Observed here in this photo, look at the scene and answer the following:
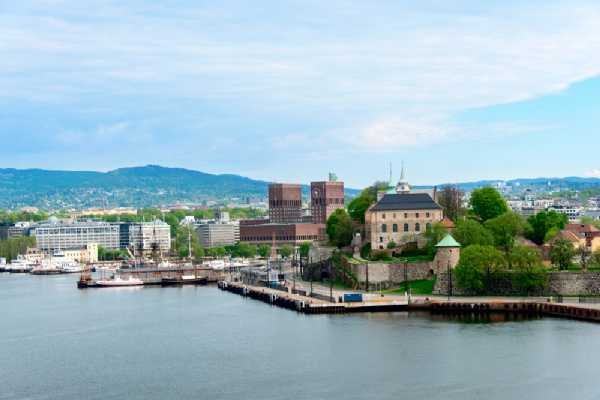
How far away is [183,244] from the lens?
192250 millimetres

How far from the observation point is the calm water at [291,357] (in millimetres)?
46062

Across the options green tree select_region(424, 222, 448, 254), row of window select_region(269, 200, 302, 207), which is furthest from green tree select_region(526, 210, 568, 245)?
row of window select_region(269, 200, 302, 207)

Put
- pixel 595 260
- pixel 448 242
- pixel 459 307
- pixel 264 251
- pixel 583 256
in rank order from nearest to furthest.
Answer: pixel 459 307
pixel 583 256
pixel 595 260
pixel 448 242
pixel 264 251

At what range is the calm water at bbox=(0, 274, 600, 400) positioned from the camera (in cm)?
4606

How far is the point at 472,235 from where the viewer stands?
7638 cm

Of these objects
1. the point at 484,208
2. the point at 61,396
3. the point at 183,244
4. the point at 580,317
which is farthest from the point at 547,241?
the point at 183,244

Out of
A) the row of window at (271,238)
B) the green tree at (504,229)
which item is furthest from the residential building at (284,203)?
the green tree at (504,229)

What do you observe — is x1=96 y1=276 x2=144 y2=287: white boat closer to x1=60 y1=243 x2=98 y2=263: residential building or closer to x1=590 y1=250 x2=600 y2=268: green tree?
x1=590 y1=250 x2=600 y2=268: green tree

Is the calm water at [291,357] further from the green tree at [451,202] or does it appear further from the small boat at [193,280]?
the small boat at [193,280]

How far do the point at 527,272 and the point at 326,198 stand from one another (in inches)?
4157

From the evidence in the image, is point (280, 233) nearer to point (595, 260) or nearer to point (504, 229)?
point (504, 229)

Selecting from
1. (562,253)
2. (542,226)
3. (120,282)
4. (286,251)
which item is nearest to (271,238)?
(286,251)

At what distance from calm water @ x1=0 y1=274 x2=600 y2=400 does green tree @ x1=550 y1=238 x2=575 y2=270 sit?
430 inches

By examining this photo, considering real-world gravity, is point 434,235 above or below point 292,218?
below
